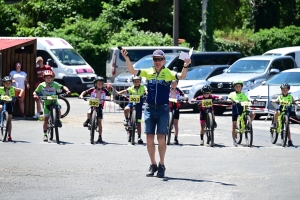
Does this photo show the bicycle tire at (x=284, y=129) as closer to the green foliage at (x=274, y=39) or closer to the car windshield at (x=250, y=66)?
the car windshield at (x=250, y=66)

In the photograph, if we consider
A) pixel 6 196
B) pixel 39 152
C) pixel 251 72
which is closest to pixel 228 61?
pixel 251 72

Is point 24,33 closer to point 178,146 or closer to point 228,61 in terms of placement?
point 228,61

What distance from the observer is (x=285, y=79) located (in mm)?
24984

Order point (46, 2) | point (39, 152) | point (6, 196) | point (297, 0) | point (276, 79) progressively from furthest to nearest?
point (297, 0), point (46, 2), point (276, 79), point (39, 152), point (6, 196)

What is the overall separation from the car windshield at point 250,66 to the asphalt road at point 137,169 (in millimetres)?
7314

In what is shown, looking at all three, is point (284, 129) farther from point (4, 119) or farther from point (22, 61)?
point (22, 61)

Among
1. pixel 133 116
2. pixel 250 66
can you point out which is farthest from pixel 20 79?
pixel 250 66

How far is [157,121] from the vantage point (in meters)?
12.4

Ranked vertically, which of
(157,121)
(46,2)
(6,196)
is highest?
(46,2)

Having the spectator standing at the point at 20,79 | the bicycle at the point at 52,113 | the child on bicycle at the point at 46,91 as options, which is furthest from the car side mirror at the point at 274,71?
the bicycle at the point at 52,113

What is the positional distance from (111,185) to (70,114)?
14.2m

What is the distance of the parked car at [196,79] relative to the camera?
26.0 metres

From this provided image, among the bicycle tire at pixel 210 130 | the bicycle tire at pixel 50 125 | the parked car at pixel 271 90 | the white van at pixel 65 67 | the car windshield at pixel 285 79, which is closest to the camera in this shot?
the bicycle tire at pixel 210 130

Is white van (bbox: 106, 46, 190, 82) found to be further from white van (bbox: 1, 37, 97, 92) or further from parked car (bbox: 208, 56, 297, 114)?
parked car (bbox: 208, 56, 297, 114)
